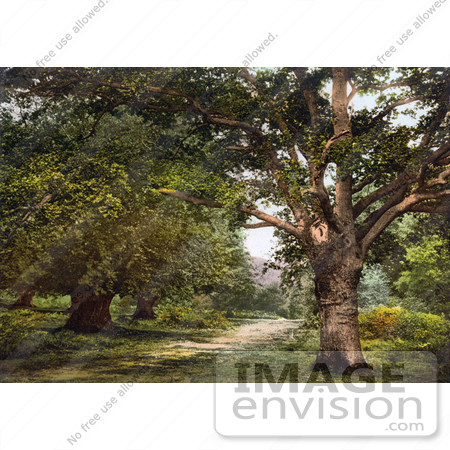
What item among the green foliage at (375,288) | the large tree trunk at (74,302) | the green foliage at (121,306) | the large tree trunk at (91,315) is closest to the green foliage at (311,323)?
the green foliage at (375,288)

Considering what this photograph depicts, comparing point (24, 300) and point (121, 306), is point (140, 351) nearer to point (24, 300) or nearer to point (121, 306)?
point (24, 300)

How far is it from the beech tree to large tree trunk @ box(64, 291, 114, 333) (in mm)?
6590

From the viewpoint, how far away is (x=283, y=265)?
43.9ft

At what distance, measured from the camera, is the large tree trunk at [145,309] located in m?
15.3

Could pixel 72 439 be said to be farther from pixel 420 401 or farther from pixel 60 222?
pixel 420 401

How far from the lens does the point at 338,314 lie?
34.3 ft

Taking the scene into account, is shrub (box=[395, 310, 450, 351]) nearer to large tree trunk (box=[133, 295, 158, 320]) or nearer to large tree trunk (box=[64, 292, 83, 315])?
large tree trunk (box=[133, 295, 158, 320])

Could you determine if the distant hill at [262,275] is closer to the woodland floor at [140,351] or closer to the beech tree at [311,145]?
the woodland floor at [140,351]

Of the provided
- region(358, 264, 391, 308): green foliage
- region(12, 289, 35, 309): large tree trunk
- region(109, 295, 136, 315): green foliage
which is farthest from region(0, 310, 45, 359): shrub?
region(358, 264, 391, 308): green foliage

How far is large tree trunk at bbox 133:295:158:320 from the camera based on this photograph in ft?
50.2

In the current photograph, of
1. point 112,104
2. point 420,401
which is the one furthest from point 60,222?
point 420,401

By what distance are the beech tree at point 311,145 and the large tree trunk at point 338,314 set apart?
26 millimetres

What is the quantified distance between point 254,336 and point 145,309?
17.1ft

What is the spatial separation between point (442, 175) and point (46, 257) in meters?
11.2
